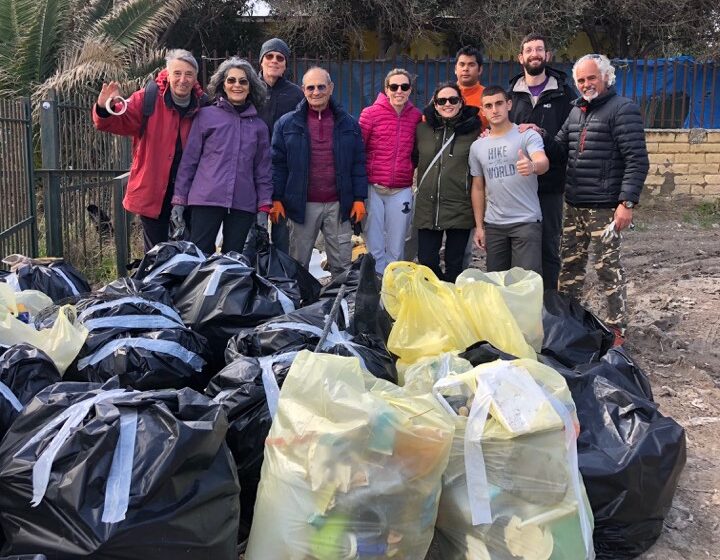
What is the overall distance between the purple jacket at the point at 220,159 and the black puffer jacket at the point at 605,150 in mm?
1916

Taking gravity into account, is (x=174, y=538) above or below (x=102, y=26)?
below

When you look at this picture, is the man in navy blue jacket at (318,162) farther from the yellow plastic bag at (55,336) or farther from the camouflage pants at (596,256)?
the yellow plastic bag at (55,336)

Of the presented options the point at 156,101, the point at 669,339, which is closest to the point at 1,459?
the point at 156,101

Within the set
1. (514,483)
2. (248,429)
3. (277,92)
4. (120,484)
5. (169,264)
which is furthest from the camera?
(277,92)

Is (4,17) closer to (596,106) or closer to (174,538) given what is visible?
(596,106)

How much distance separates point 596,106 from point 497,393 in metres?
2.67

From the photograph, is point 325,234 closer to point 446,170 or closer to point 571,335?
point 446,170

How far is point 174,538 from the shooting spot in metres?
2.11

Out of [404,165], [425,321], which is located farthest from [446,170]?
[425,321]

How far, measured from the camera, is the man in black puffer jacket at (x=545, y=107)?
4770mm

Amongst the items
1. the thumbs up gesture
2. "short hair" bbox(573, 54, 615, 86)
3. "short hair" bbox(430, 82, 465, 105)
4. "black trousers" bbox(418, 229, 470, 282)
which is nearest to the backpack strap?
"short hair" bbox(430, 82, 465, 105)

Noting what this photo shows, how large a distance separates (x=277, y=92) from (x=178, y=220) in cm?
118

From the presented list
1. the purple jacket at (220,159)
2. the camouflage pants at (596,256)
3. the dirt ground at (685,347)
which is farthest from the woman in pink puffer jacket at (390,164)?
the dirt ground at (685,347)

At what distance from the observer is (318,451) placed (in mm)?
2225
